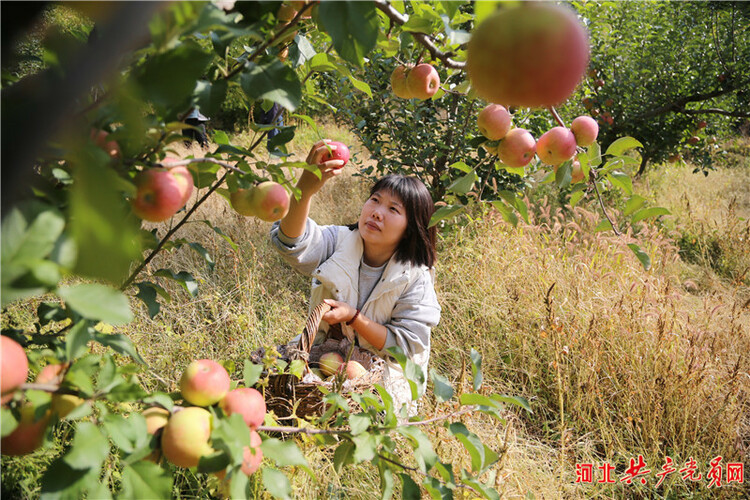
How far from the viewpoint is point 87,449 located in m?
0.41

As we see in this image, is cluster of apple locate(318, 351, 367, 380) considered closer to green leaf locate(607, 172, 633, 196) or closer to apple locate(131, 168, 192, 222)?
green leaf locate(607, 172, 633, 196)

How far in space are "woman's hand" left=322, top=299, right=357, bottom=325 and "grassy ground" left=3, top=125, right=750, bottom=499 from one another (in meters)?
0.27

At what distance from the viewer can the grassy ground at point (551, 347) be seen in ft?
4.33

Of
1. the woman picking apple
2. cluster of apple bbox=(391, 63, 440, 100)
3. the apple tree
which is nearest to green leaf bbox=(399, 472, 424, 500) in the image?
the apple tree

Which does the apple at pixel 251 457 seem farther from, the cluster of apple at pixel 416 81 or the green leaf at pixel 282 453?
the cluster of apple at pixel 416 81

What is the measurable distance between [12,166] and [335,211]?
312 cm

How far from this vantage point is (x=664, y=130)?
366 centimetres

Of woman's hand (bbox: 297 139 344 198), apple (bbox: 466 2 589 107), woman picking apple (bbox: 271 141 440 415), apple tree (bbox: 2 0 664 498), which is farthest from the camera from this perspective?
woman picking apple (bbox: 271 141 440 415)

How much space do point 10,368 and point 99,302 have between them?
11 centimetres

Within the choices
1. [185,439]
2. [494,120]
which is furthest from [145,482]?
[494,120]

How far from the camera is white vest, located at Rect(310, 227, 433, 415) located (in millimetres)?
1431

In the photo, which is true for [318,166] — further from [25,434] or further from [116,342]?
[25,434]

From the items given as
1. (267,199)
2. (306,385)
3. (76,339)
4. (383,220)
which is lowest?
(306,385)

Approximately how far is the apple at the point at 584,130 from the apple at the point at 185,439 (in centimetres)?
67
